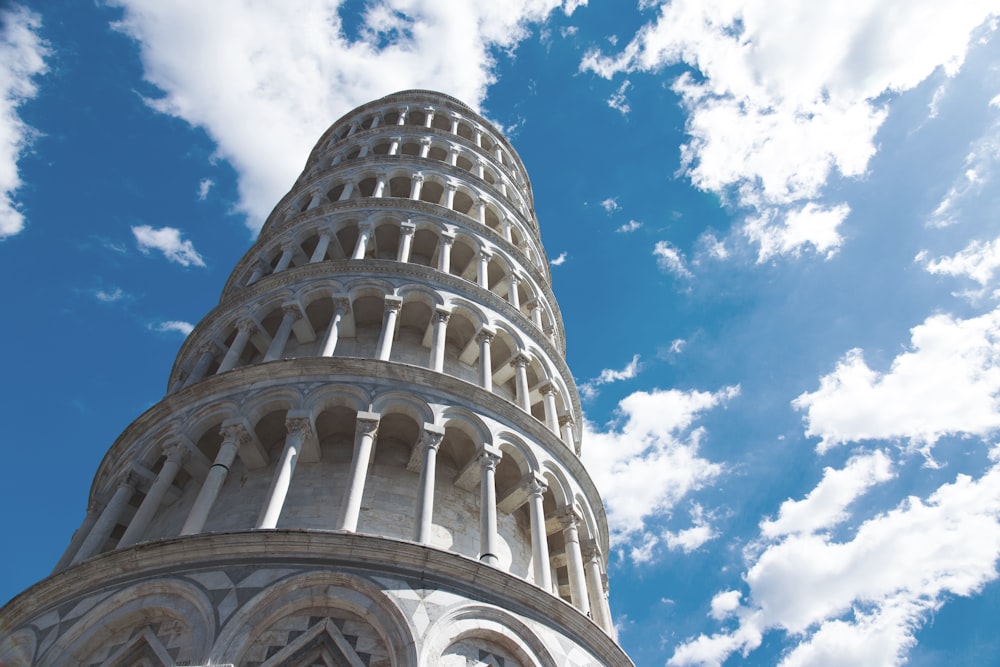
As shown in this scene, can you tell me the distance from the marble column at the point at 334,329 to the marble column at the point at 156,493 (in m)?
3.15

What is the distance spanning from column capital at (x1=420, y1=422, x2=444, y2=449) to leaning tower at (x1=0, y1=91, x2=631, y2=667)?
48 mm

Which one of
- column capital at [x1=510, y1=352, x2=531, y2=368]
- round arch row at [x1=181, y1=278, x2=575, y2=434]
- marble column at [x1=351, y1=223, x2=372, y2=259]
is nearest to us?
round arch row at [x1=181, y1=278, x2=575, y2=434]

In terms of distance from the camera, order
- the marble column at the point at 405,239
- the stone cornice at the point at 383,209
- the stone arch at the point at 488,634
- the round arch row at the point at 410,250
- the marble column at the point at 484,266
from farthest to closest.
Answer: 1. the stone cornice at the point at 383,209
2. the round arch row at the point at 410,250
3. the marble column at the point at 484,266
4. the marble column at the point at 405,239
5. the stone arch at the point at 488,634

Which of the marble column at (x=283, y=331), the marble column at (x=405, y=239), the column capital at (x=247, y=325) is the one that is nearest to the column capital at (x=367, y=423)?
the marble column at (x=283, y=331)

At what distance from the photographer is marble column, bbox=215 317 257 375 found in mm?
15867

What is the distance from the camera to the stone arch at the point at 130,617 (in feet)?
32.0

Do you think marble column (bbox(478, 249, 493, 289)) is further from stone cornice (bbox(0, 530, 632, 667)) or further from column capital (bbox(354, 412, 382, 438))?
stone cornice (bbox(0, 530, 632, 667))

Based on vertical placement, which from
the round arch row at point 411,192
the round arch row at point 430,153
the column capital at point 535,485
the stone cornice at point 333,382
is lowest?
the column capital at point 535,485

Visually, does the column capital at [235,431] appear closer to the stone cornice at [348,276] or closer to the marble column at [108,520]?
the marble column at [108,520]

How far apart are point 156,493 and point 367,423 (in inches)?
144

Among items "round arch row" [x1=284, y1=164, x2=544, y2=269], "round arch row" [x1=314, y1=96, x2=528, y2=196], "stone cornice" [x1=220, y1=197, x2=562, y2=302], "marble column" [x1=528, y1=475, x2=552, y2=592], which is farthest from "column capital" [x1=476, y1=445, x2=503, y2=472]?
"round arch row" [x1=314, y1=96, x2=528, y2=196]

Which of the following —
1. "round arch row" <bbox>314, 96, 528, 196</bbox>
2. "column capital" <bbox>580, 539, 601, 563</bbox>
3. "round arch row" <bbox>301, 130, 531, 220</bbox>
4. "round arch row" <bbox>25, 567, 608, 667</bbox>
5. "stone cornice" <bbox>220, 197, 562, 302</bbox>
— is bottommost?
"round arch row" <bbox>25, 567, 608, 667</bbox>

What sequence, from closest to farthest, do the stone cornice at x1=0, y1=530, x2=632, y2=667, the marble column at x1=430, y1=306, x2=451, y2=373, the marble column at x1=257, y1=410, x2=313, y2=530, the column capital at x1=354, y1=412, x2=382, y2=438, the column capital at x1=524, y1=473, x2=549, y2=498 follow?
1. the stone cornice at x1=0, y1=530, x2=632, y2=667
2. the marble column at x1=257, y1=410, x2=313, y2=530
3. the column capital at x1=354, y1=412, x2=382, y2=438
4. the column capital at x1=524, y1=473, x2=549, y2=498
5. the marble column at x1=430, y1=306, x2=451, y2=373

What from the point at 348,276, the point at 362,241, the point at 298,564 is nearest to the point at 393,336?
the point at 348,276
